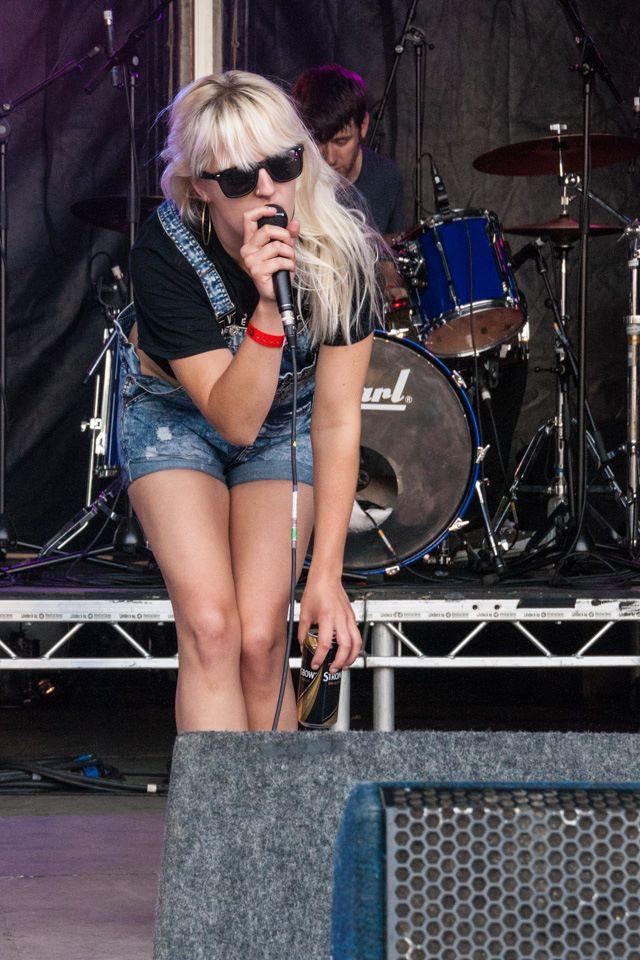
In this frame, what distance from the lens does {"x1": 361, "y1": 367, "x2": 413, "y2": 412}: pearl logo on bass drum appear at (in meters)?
4.13

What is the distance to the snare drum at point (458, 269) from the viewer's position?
4.41 metres

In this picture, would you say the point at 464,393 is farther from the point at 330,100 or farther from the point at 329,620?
the point at 329,620

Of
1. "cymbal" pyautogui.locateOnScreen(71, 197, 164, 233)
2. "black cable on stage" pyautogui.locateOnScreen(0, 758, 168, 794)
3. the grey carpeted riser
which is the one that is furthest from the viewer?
"cymbal" pyautogui.locateOnScreen(71, 197, 164, 233)

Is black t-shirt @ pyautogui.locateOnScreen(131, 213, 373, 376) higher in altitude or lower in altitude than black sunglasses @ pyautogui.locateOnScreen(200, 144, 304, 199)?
lower

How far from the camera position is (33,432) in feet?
16.6

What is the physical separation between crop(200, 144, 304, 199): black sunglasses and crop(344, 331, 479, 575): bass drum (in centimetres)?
210

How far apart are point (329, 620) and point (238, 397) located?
399mm

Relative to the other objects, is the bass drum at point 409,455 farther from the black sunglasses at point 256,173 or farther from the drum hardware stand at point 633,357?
the black sunglasses at point 256,173

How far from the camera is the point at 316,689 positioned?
1.98m

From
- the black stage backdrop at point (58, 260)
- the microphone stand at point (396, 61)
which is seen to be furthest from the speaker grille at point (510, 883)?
the microphone stand at point (396, 61)

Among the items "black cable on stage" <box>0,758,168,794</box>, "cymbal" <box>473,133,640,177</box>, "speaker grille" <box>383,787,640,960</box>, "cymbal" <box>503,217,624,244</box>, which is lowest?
"speaker grille" <box>383,787,640,960</box>

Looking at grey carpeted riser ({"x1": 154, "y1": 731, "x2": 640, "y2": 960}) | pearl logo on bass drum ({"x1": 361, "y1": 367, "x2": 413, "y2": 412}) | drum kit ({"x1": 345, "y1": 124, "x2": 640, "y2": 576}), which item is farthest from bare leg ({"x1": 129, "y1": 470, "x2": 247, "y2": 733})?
pearl logo on bass drum ({"x1": 361, "y1": 367, "x2": 413, "y2": 412})

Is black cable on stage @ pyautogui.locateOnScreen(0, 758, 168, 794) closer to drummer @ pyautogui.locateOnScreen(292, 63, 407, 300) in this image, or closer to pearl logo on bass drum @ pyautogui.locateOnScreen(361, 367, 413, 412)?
pearl logo on bass drum @ pyautogui.locateOnScreen(361, 367, 413, 412)

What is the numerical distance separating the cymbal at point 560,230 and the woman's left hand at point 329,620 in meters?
3.18
